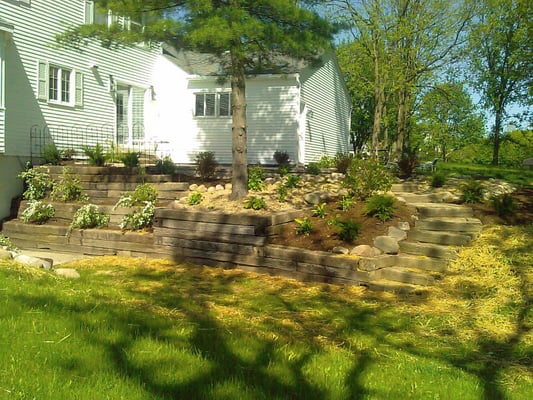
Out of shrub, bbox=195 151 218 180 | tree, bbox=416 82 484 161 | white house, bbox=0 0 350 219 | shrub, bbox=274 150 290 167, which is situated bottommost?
shrub, bbox=195 151 218 180

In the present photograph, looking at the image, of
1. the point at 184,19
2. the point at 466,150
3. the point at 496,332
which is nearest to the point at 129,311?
the point at 496,332

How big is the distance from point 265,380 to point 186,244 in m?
5.89

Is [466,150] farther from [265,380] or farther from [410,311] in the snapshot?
[265,380]

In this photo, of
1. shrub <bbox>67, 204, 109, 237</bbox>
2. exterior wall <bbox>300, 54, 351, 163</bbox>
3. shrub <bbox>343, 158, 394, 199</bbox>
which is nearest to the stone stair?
shrub <bbox>343, 158, 394, 199</bbox>

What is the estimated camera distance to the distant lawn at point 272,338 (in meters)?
3.05

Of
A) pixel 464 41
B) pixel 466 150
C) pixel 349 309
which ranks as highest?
pixel 464 41

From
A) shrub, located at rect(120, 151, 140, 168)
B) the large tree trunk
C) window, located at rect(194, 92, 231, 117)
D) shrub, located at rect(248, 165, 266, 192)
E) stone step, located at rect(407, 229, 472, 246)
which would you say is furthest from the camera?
window, located at rect(194, 92, 231, 117)

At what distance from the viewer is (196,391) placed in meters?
2.92

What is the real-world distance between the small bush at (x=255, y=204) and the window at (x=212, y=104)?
10645 mm

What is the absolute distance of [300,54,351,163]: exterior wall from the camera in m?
19.5

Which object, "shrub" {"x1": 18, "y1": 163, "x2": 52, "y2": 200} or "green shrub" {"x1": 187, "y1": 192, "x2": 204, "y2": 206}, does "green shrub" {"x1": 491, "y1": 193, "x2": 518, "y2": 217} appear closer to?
"green shrub" {"x1": 187, "y1": 192, "x2": 204, "y2": 206}

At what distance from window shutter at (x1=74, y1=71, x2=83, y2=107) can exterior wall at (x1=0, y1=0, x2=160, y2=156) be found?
5.4 inches

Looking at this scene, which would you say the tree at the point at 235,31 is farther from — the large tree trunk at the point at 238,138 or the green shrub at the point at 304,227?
the green shrub at the point at 304,227

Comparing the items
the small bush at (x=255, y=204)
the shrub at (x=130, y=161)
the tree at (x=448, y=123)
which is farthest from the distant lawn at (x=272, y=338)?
the tree at (x=448, y=123)
